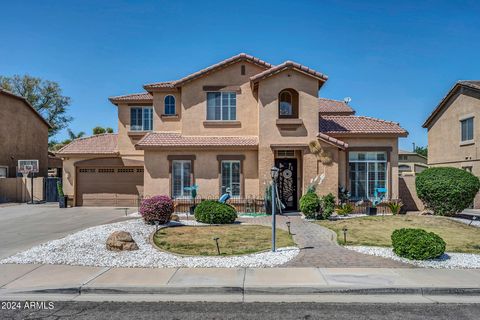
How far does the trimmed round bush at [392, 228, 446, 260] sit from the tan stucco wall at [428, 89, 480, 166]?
1642 cm

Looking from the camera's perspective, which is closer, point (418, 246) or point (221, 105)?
point (418, 246)

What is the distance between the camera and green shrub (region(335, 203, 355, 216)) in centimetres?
1652

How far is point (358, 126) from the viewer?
60.3 ft

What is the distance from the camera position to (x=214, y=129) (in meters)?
18.6

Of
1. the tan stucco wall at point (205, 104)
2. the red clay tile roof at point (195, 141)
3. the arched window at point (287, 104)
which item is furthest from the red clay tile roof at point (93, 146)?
the arched window at point (287, 104)

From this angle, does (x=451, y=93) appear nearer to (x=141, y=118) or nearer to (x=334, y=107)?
(x=334, y=107)

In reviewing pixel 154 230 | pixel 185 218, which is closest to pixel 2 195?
pixel 185 218

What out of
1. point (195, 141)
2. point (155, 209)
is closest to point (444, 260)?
point (155, 209)

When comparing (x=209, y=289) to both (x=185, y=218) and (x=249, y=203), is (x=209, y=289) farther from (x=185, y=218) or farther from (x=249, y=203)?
(x=249, y=203)

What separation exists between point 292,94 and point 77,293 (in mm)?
13866

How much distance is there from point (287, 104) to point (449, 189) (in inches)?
341

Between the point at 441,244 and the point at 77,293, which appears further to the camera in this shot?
the point at 441,244

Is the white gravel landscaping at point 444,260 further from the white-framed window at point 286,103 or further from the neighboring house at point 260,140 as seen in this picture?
the white-framed window at point 286,103

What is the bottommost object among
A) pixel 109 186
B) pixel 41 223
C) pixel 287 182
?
pixel 41 223
